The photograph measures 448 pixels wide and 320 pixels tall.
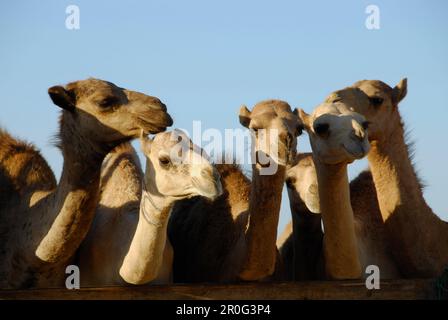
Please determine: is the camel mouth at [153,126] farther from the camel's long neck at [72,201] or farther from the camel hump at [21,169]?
the camel hump at [21,169]

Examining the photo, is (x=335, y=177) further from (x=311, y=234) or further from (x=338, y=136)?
(x=311, y=234)

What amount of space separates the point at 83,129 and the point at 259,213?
61.8 inches

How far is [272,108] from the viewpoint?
24.6ft

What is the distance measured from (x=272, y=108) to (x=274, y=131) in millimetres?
320

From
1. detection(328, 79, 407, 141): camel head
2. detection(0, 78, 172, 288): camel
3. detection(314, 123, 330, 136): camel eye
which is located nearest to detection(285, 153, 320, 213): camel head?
detection(328, 79, 407, 141): camel head

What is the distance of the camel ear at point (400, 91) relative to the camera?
8625 millimetres

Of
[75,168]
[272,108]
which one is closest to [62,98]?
[75,168]

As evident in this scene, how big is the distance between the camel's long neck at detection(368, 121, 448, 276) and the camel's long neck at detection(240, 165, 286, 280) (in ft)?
4.58

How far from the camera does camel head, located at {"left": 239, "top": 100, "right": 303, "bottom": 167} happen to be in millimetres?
7211

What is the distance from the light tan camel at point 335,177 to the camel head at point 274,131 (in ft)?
0.63

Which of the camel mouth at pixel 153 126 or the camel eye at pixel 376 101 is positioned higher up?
the camel eye at pixel 376 101

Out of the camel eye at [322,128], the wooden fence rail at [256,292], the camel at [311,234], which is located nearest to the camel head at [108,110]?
the camel eye at [322,128]
